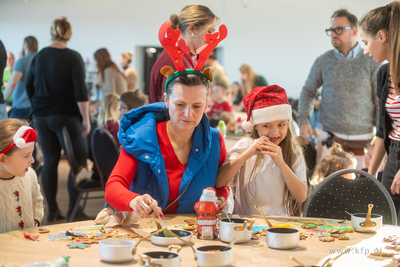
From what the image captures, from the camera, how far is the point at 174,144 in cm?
177

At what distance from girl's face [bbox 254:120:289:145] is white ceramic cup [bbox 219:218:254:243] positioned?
72 cm

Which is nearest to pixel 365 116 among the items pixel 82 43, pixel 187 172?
pixel 187 172

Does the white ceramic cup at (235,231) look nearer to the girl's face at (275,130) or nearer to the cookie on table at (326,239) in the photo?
the cookie on table at (326,239)

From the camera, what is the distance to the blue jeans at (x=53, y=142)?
11.8 feet

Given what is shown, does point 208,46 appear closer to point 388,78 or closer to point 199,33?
point 199,33

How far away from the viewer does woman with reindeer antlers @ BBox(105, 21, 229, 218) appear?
5.37ft

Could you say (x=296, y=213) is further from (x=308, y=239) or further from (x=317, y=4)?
(x=317, y=4)

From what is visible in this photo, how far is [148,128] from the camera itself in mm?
1713

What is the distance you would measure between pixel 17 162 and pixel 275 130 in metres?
1.10

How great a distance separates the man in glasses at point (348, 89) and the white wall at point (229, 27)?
6925 millimetres

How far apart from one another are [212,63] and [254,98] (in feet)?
17.4

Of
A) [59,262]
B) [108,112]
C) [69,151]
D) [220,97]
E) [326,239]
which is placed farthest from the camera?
[220,97]

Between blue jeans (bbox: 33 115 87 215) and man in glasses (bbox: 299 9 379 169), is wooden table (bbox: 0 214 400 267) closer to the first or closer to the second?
man in glasses (bbox: 299 9 379 169)

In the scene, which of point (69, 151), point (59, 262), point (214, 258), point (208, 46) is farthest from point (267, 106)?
point (69, 151)
